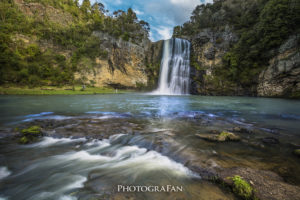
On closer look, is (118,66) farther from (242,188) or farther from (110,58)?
(242,188)

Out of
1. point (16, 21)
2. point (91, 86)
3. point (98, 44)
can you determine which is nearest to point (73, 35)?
point (98, 44)

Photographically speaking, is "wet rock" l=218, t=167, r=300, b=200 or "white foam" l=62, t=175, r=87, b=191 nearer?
"wet rock" l=218, t=167, r=300, b=200

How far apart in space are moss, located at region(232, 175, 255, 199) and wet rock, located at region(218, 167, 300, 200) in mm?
57

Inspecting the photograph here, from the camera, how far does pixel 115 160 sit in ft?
8.27

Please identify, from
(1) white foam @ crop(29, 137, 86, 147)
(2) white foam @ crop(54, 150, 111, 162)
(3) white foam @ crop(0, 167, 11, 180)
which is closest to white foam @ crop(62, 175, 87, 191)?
(2) white foam @ crop(54, 150, 111, 162)

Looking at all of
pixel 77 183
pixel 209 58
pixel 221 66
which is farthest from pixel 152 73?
pixel 77 183

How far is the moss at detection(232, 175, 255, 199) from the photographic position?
1.43 metres

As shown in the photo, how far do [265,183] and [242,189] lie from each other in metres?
0.36

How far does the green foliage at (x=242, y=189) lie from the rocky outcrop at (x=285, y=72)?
74.9 feet

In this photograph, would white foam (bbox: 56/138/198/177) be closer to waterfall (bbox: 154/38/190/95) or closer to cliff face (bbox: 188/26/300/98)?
cliff face (bbox: 188/26/300/98)

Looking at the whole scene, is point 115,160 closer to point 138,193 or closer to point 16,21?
point 138,193

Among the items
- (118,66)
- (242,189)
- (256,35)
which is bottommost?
(242,189)

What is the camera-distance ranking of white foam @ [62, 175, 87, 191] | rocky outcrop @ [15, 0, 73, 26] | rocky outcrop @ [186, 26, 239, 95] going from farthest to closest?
rocky outcrop @ [15, 0, 73, 26], rocky outcrop @ [186, 26, 239, 95], white foam @ [62, 175, 87, 191]

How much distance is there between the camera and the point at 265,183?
1566 millimetres
